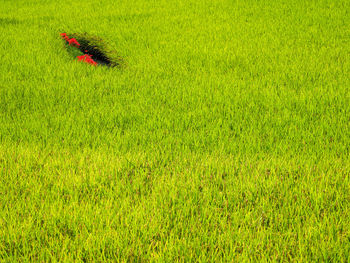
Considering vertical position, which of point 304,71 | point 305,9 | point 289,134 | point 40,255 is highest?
point 305,9

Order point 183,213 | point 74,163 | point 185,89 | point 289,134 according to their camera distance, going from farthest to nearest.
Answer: point 185,89
point 289,134
point 74,163
point 183,213

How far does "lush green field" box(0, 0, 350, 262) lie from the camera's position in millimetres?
1568

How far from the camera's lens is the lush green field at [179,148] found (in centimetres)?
157

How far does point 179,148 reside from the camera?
2566mm

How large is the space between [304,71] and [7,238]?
13.0 feet

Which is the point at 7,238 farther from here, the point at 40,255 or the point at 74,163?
the point at 74,163

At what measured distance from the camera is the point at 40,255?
1485 millimetres

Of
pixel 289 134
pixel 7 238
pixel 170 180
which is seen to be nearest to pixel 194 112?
pixel 289 134

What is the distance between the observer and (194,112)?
10.4 feet

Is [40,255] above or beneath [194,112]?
beneath

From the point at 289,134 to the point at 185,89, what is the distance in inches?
57.5

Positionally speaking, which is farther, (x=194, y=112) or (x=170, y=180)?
(x=194, y=112)

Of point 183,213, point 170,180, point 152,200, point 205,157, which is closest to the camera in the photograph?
point 183,213

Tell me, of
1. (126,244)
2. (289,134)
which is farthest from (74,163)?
(289,134)
